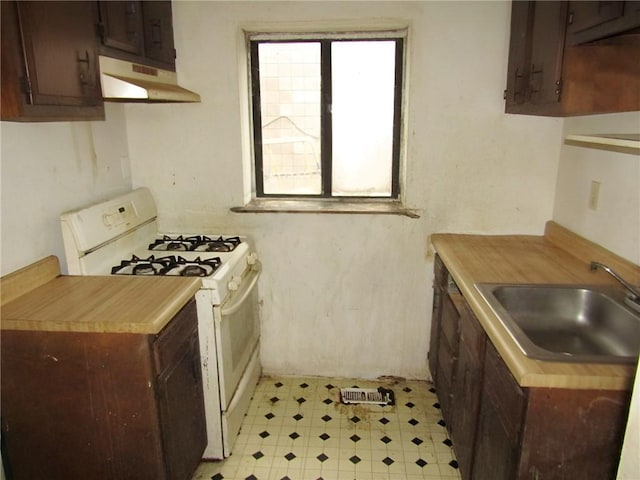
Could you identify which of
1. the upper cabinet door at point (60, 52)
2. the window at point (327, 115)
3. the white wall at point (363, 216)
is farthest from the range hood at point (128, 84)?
the window at point (327, 115)

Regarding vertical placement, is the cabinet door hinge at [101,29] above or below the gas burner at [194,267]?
above

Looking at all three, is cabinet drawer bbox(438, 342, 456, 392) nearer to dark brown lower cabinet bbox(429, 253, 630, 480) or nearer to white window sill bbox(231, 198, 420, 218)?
dark brown lower cabinet bbox(429, 253, 630, 480)

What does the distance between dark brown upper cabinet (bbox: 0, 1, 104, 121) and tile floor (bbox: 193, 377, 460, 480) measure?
1680mm

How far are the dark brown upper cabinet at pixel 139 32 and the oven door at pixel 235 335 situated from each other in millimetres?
1144

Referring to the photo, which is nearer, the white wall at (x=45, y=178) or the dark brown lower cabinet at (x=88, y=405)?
the dark brown lower cabinet at (x=88, y=405)

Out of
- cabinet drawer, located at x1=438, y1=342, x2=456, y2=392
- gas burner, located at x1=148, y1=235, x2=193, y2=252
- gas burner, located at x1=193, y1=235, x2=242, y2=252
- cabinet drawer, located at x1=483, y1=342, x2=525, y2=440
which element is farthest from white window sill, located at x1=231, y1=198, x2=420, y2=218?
cabinet drawer, located at x1=483, y1=342, x2=525, y2=440

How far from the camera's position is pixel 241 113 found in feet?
8.66

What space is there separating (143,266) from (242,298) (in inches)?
19.0

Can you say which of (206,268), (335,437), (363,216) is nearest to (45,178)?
(206,268)

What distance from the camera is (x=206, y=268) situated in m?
2.16

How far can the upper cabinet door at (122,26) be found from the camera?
184cm

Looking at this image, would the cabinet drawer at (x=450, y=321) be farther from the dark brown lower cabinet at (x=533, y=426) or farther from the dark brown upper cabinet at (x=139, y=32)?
the dark brown upper cabinet at (x=139, y=32)

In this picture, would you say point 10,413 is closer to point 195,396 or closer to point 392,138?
point 195,396

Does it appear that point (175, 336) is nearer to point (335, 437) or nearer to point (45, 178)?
point (45, 178)
